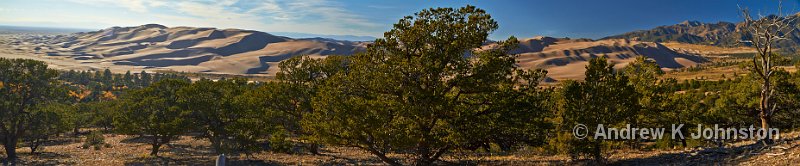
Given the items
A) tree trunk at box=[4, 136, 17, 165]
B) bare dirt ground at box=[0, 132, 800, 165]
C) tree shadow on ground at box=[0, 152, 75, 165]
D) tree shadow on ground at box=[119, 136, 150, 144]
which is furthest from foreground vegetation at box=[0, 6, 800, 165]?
tree shadow on ground at box=[119, 136, 150, 144]

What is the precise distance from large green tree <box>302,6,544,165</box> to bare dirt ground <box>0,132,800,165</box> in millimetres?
3261

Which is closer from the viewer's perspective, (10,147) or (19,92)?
(19,92)

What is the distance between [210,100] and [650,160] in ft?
98.9

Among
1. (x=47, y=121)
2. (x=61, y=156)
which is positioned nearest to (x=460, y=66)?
(x=47, y=121)

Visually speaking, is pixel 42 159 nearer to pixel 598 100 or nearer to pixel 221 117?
pixel 221 117

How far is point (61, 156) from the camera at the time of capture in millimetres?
39781

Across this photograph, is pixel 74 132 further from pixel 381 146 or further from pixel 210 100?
pixel 381 146

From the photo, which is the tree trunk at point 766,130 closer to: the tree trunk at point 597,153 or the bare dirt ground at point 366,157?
the bare dirt ground at point 366,157

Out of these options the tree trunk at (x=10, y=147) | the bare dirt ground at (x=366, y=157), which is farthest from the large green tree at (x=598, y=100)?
the tree trunk at (x=10, y=147)

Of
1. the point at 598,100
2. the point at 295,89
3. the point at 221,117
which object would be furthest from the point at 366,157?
the point at 598,100

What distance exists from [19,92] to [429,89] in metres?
33.4

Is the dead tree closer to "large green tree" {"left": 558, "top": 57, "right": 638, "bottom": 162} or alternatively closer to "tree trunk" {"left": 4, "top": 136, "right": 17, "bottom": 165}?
"large green tree" {"left": 558, "top": 57, "right": 638, "bottom": 162}

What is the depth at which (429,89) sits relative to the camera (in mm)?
18469

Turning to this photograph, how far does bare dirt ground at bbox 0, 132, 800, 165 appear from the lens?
20.0 meters
